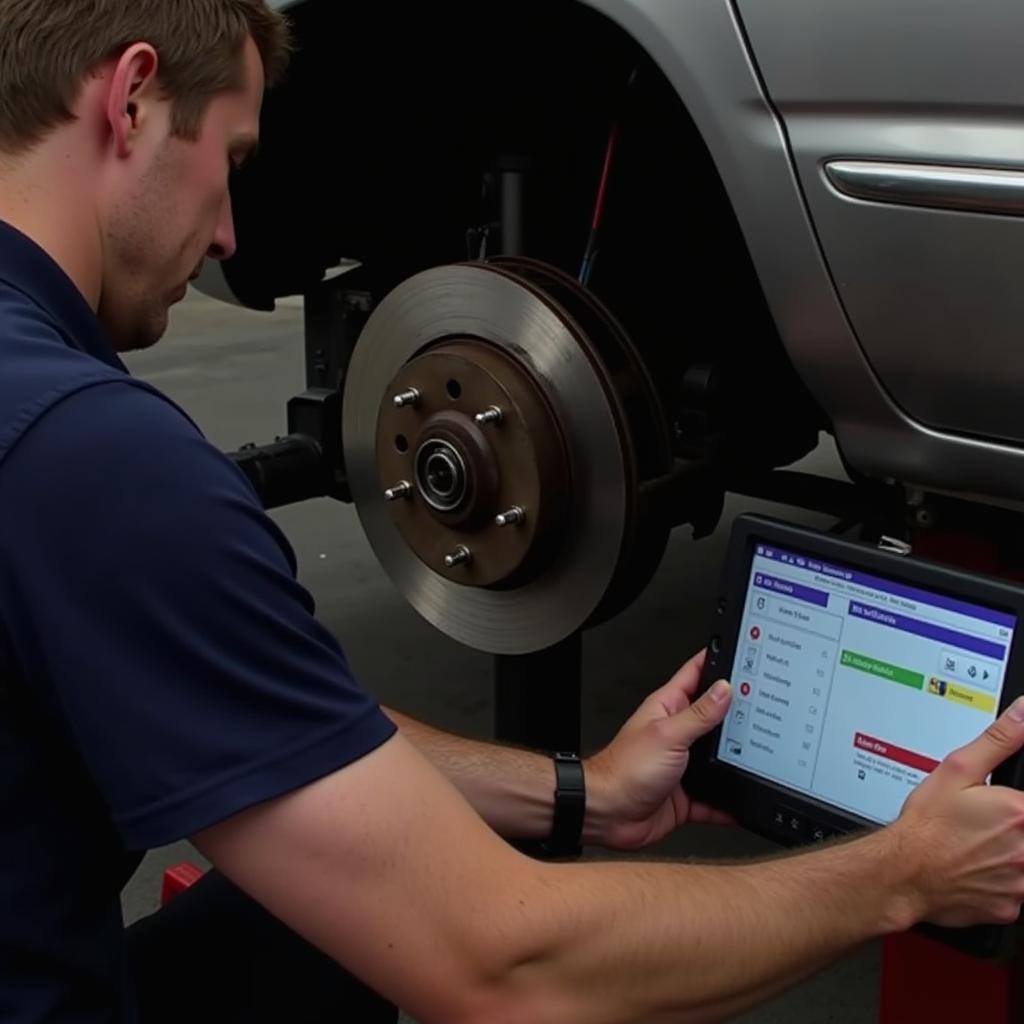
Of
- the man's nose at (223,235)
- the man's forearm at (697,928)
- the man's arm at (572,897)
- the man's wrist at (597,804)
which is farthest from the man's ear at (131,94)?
the man's wrist at (597,804)

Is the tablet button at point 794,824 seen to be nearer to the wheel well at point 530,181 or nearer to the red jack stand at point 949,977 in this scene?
the red jack stand at point 949,977

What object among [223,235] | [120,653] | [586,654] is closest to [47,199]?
[223,235]

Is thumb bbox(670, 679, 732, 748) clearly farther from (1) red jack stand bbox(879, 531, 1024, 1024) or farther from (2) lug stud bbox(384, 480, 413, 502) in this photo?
(2) lug stud bbox(384, 480, 413, 502)

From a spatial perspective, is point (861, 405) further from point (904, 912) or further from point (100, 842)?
point (100, 842)

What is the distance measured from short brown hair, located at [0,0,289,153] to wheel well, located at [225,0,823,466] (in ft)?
2.14

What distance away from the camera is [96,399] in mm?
791

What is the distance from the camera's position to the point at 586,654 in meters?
2.51

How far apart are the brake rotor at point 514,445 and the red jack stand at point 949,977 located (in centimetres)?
30

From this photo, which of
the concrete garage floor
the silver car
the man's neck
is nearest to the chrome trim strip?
the silver car

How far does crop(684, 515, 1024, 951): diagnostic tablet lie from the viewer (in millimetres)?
1061

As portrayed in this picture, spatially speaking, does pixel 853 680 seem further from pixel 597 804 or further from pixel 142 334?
pixel 142 334

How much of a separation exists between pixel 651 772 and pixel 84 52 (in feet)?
2.18

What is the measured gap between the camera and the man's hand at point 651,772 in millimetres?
1200

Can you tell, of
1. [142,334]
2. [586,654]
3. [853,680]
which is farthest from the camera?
[586,654]
